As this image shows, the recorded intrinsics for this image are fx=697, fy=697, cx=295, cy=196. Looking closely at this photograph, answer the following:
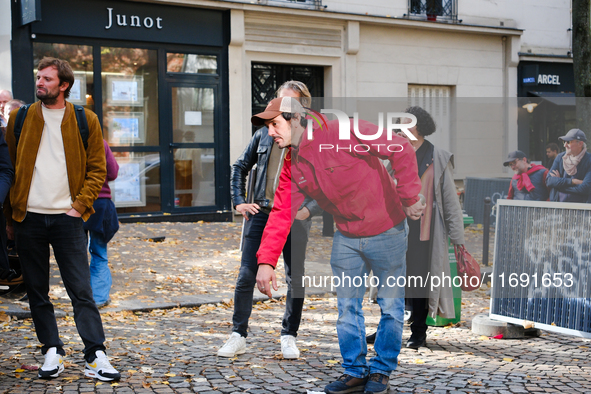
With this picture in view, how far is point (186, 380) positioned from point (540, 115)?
15820mm

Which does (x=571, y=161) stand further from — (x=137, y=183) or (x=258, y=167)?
(x=137, y=183)

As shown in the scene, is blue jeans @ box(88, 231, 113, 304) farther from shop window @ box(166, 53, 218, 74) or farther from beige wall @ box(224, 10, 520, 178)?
beige wall @ box(224, 10, 520, 178)

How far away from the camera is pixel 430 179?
5.23 meters

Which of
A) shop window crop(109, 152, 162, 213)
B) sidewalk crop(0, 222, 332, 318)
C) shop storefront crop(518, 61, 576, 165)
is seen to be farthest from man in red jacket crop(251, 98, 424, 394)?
shop storefront crop(518, 61, 576, 165)

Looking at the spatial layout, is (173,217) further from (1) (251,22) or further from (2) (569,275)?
(2) (569,275)

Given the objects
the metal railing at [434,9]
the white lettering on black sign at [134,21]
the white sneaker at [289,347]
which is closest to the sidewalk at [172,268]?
the white sneaker at [289,347]

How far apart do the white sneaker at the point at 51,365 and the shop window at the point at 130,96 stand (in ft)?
29.3

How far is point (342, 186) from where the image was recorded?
4051 millimetres

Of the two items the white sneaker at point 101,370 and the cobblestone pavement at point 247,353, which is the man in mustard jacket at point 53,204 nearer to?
the white sneaker at point 101,370

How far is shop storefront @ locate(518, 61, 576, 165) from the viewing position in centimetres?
1780

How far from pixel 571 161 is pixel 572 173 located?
153mm

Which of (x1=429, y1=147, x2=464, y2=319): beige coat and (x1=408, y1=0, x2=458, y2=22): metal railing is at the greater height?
(x1=408, y1=0, x2=458, y2=22): metal railing

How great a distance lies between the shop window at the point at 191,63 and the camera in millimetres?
13445

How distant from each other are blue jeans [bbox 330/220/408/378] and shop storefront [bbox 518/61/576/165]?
1473 centimetres
